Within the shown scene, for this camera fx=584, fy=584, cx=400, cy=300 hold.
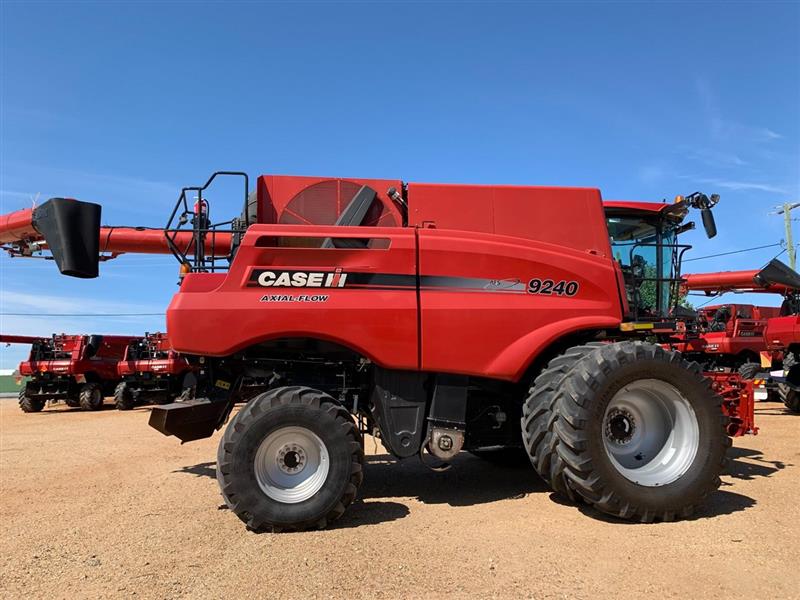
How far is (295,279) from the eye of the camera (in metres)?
5.00

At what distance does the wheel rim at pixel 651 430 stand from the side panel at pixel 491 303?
29.7 inches

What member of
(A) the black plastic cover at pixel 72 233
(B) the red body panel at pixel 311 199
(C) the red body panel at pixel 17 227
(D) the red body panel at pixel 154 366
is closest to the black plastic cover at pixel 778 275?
(B) the red body panel at pixel 311 199

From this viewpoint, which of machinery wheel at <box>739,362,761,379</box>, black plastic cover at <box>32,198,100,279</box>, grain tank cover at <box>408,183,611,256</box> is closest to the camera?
black plastic cover at <box>32,198,100,279</box>

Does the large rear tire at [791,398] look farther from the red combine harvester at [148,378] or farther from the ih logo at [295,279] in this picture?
the red combine harvester at [148,378]

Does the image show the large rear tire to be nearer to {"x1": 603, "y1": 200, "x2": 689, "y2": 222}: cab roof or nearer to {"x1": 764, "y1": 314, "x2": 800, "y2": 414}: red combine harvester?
{"x1": 764, "y1": 314, "x2": 800, "y2": 414}: red combine harvester

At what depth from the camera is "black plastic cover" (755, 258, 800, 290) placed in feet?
40.3

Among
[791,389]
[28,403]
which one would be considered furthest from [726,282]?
[28,403]

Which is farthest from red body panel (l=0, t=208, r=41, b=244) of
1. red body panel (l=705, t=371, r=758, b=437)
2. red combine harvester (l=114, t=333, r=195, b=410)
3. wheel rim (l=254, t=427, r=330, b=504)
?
red combine harvester (l=114, t=333, r=195, b=410)

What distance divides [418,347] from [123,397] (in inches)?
694

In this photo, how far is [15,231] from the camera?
7926mm

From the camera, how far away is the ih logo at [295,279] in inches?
196

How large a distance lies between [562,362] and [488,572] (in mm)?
2096

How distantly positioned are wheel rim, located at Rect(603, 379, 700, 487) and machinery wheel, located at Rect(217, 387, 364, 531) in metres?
2.29

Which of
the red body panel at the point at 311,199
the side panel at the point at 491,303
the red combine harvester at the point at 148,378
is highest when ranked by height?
the red body panel at the point at 311,199
